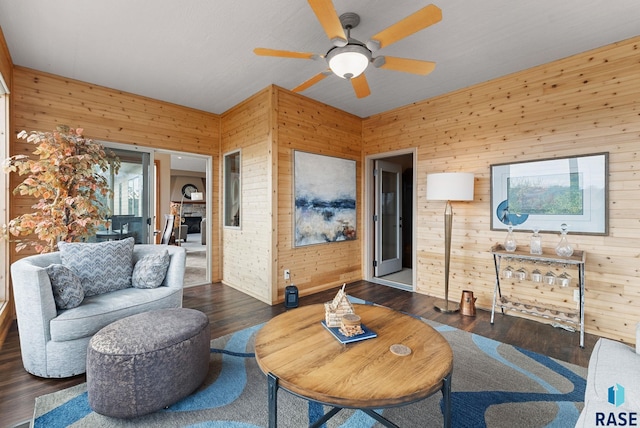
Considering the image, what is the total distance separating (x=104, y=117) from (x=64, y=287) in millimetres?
2663

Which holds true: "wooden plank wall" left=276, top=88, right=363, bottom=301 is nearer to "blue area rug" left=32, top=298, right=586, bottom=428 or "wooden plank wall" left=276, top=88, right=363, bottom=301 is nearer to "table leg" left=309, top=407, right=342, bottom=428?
"blue area rug" left=32, top=298, right=586, bottom=428

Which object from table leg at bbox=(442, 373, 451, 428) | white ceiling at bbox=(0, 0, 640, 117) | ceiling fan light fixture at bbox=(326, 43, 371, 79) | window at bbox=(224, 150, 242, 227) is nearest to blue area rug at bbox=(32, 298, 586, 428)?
table leg at bbox=(442, 373, 451, 428)

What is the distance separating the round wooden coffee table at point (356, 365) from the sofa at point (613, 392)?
0.50 m

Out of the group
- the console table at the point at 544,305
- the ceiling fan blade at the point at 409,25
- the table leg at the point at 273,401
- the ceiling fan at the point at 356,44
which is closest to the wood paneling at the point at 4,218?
the ceiling fan at the point at 356,44

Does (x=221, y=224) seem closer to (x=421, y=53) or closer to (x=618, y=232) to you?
(x=421, y=53)

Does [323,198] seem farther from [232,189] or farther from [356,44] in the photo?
[356,44]

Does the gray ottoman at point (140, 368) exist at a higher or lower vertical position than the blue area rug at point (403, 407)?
higher

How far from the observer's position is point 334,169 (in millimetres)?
4535

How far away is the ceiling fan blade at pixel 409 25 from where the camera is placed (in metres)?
1.64

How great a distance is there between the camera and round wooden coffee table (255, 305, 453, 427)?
3.92 feet

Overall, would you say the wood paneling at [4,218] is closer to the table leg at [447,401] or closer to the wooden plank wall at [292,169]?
the wooden plank wall at [292,169]

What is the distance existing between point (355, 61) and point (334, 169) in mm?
2463

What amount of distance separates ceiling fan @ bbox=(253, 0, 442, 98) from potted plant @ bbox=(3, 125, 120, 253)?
244 cm

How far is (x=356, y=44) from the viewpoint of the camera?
6.77 ft
